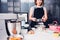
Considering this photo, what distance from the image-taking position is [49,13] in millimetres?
2361

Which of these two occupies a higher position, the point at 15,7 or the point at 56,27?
the point at 15,7

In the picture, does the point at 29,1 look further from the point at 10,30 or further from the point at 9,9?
the point at 10,30

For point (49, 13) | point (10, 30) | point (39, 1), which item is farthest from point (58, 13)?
point (10, 30)

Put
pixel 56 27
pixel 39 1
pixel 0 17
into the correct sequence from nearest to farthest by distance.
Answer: pixel 0 17 → pixel 56 27 → pixel 39 1

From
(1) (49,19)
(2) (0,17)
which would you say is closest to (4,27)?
(2) (0,17)

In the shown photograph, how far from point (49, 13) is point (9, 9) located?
66cm

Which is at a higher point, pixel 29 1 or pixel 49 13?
pixel 29 1

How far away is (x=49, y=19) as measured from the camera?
2.35 metres

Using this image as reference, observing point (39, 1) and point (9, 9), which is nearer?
point (39, 1)

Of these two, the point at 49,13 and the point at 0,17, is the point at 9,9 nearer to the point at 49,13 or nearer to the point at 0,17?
the point at 49,13

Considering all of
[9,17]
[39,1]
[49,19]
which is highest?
[39,1]

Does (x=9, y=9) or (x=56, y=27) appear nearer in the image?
(x=56, y=27)

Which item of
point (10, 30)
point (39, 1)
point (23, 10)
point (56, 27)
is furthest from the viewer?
point (23, 10)

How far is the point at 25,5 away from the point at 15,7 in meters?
0.16
